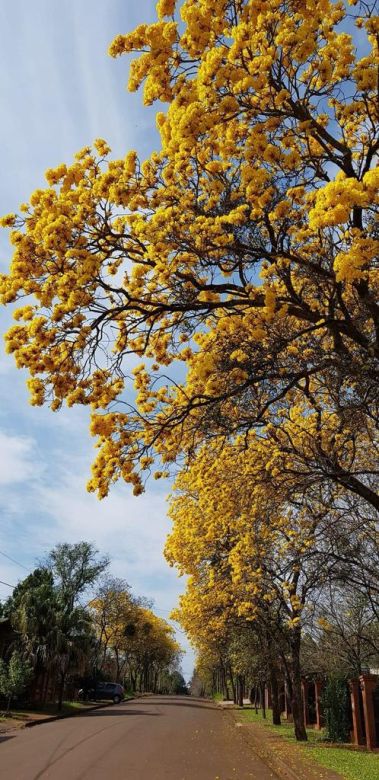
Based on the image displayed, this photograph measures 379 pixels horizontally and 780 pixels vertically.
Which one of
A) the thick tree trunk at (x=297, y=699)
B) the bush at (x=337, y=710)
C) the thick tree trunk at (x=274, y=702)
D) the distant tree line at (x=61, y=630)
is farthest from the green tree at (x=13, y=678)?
the bush at (x=337, y=710)

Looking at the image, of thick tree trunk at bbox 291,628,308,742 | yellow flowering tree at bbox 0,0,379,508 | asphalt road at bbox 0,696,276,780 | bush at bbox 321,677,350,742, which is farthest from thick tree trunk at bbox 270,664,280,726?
yellow flowering tree at bbox 0,0,379,508

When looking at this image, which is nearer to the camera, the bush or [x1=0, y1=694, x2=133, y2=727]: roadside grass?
the bush

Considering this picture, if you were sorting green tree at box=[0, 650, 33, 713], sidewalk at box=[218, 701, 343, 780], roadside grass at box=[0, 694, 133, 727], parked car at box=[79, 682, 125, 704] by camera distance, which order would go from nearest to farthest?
sidewalk at box=[218, 701, 343, 780] → roadside grass at box=[0, 694, 133, 727] → green tree at box=[0, 650, 33, 713] → parked car at box=[79, 682, 125, 704]

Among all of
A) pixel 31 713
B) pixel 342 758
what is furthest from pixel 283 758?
pixel 31 713

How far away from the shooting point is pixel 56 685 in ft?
99.9

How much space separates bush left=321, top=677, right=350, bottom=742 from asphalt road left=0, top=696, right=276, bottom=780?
249 cm

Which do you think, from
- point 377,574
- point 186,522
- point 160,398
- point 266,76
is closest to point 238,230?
point 266,76

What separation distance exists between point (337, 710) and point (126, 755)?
22.5 ft

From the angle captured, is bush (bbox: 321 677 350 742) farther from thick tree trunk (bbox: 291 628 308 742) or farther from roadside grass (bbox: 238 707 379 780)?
thick tree trunk (bbox: 291 628 308 742)

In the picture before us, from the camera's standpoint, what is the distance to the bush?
15109 mm

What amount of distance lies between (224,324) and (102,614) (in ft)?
154

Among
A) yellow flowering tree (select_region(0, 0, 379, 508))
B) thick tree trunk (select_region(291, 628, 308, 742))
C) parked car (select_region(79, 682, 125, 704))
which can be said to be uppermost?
yellow flowering tree (select_region(0, 0, 379, 508))

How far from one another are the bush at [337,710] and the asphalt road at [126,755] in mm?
A: 2488

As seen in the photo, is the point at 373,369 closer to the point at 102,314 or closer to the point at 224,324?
the point at 224,324
